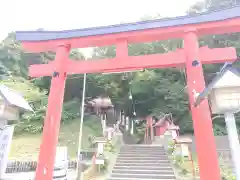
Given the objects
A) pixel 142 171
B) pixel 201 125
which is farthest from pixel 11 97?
pixel 142 171

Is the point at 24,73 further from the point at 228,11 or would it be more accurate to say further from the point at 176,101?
the point at 228,11

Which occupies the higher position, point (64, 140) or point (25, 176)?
point (64, 140)

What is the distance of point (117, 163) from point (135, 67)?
19.0ft

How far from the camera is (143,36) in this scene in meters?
6.24

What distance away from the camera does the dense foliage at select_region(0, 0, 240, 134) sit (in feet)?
53.0

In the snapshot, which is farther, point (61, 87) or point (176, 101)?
point (176, 101)

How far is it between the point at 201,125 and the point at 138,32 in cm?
304

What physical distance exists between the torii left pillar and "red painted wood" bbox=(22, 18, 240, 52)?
0.41 metres

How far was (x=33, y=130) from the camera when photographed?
52.2 ft

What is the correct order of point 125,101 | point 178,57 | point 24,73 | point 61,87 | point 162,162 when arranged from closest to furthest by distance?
point 178,57, point 61,87, point 162,162, point 125,101, point 24,73

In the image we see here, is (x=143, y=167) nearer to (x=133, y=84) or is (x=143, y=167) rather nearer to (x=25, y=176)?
(x=25, y=176)

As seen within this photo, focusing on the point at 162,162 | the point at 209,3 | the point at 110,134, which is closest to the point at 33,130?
the point at 110,134

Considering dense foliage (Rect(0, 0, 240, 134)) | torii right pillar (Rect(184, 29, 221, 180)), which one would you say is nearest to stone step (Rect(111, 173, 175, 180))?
torii right pillar (Rect(184, 29, 221, 180))

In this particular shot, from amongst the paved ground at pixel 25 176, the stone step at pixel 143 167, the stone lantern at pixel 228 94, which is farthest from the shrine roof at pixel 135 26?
the stone step at pixel 143 167
